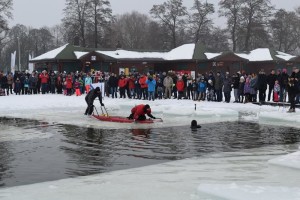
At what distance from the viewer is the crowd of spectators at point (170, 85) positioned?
24047mm

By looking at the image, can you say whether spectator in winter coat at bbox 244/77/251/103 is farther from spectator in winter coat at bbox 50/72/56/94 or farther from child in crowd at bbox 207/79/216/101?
spectator in winter coat at bbox 50/72/56/94

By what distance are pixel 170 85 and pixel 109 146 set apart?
661 inches

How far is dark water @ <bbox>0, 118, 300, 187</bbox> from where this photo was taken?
29.5 ft

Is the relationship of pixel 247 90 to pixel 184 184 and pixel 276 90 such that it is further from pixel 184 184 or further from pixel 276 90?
pixel 184 184

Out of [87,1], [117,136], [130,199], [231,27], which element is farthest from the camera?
[231,27]

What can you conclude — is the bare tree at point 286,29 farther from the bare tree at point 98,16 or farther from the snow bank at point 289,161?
the snow bank at point 289,161

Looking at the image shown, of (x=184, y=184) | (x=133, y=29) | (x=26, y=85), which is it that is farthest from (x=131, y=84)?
(x=133, y=29)

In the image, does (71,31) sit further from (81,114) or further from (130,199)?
(130,199)

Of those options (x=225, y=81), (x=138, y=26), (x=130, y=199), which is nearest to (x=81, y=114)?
(x=225, y=81)

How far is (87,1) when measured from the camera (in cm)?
6419

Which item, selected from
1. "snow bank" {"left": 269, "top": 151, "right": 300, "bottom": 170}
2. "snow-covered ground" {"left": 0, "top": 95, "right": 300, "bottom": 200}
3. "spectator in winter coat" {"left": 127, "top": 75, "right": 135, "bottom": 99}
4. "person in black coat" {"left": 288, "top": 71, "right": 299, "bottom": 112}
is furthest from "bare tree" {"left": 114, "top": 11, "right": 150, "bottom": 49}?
"snow bank" {"left": 269, "top": 151, "right": 300, "bottom": 170}

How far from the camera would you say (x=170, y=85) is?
2819 centimetres

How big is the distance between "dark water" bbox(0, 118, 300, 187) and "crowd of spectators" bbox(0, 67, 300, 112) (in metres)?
6.55

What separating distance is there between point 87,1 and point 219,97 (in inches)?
1679
